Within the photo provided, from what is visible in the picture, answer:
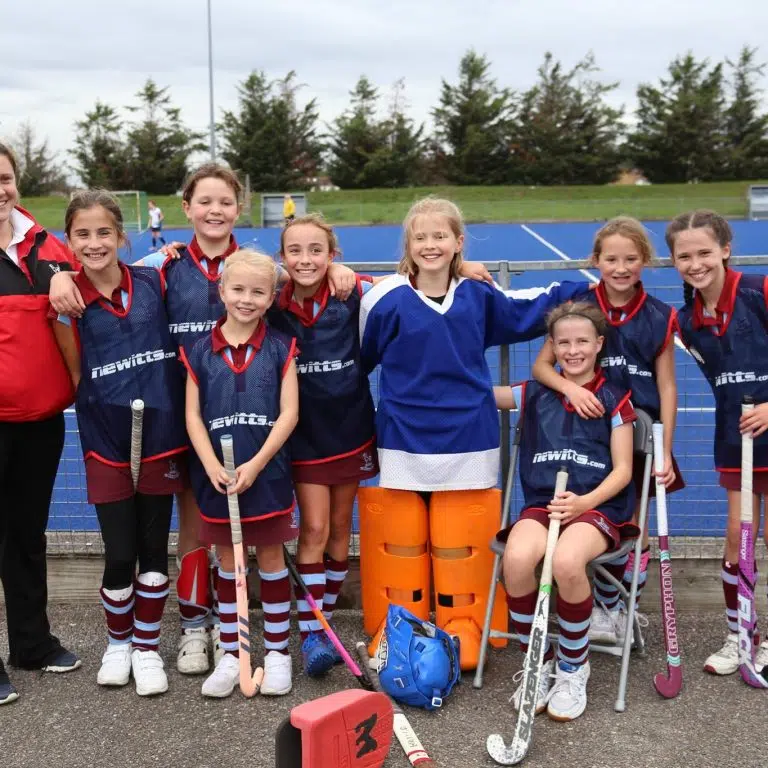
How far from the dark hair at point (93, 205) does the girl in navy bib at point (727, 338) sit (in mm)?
2211

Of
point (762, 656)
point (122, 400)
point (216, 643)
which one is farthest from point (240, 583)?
point (762, 656)

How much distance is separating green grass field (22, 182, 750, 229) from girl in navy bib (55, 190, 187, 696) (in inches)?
1157

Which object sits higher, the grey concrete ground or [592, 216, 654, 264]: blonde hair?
[592, 216, 654, 264]: blonde hair

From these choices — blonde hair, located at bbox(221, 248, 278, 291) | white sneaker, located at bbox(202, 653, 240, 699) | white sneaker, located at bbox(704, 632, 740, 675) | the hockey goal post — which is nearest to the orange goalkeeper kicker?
white sneaker, located at bbox(202, 653, 240, 699)

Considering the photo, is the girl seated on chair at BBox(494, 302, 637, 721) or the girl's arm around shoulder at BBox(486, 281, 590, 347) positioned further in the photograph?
the girl's arm around shoulder at BBox(486, 281, 590, 347)

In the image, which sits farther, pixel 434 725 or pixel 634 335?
pixel 634 335

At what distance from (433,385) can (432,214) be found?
695 millimetres

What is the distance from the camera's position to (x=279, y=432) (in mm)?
3459

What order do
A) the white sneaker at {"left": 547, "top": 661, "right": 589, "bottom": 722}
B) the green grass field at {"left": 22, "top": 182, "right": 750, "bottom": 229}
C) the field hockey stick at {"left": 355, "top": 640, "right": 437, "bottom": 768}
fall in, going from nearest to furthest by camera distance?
1. the field hockey stick at {"left": 355, "top": 640, "right": 437, "bottom": 768}
2. the white sneaker at {"left": 547, "top": 661, "right": 589, "bottom": 722}
3. the green grass field at {"left": 22, "top": 182, "right": 750, "bottom": 229}

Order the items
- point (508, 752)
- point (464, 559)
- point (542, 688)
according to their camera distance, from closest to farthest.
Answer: point (508, 752) → point (542, 688) → point (464, 559)

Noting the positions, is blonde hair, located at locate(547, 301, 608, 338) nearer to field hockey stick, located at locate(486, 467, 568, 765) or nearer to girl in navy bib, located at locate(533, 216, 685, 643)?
girl in navy bib, located at locate(533, 216, 685, 643)

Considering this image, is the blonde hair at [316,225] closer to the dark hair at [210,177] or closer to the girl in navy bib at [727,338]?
the dark hair at [210,177]

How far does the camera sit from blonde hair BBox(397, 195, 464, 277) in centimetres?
371

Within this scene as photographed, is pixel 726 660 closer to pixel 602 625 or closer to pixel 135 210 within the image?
pixel 602 625
